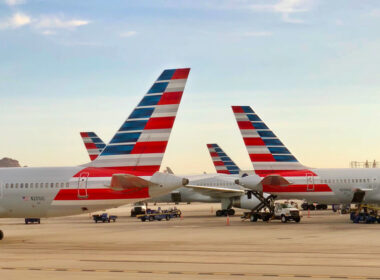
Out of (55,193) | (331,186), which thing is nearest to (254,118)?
(331,186)

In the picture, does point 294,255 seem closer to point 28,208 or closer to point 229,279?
point 229,279

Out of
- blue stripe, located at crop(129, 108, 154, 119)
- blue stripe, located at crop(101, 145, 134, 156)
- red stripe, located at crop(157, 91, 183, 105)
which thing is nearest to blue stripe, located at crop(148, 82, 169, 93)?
red stripe, located at crop(157, 91, 183, 105)

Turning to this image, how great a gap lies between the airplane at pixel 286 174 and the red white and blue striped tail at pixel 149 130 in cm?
2001

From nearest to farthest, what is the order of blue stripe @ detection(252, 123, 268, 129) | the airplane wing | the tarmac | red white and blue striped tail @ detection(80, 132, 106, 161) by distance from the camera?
the tarmac, blue stripe @ detection(252, 123, 268, 129), the airplane wing, red white and blue striped tail @ detection(80, 132, 106, 161)

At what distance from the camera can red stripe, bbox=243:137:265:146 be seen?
5393 cm

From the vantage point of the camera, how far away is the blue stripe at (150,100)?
34344 millimetres

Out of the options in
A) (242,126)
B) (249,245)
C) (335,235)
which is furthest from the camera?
(242,126)

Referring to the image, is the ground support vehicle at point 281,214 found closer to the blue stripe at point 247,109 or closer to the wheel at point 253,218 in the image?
the wheel at point 253,218

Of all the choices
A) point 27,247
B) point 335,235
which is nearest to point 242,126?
point 335,235

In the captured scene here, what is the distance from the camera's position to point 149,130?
34.0 meters

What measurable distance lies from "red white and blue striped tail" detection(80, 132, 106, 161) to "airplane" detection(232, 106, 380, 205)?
28839 mm

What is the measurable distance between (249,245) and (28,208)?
548 inches

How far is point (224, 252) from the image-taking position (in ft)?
90.6

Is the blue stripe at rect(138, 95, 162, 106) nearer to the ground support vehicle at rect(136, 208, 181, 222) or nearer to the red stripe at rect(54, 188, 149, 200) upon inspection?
the red stripe at rect(54, 188, 149, 200)
